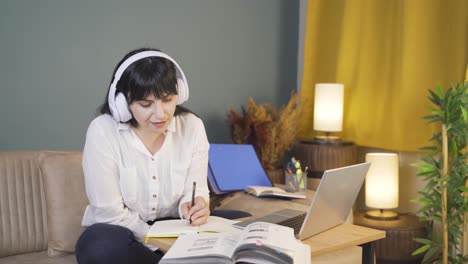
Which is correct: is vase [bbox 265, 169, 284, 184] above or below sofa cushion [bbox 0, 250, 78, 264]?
above

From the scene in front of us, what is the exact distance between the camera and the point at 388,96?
142 inches

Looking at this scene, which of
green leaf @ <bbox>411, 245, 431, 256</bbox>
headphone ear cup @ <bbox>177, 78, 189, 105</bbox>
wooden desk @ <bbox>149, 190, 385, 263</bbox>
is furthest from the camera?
green leaf @ <bbox>411, 245, 431, 256</bbox>

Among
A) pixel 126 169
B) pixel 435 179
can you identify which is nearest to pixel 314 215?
pixel 126 169

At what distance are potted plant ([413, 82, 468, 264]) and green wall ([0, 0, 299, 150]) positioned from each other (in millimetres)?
1241

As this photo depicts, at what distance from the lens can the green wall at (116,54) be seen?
2.88 metres

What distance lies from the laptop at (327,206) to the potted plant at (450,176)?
1207 millimetres

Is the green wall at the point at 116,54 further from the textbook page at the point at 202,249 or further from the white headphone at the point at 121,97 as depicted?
the textbook page at the point at 202,249

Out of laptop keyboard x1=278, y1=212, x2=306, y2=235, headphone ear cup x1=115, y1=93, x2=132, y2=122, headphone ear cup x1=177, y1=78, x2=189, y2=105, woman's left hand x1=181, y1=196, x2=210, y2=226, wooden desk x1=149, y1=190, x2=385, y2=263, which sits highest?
headphone ear cup x1=177, y1=78, x2=189, y2=105

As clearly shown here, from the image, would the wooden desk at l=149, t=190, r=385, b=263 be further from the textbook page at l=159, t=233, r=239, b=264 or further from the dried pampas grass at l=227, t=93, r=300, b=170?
the dried pampas grass at l=227, t=93, r=300, b=170

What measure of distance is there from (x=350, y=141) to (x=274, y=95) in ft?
2.10

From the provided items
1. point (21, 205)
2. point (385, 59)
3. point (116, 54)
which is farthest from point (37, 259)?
point (385, 59)

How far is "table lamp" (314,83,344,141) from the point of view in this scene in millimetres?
3637

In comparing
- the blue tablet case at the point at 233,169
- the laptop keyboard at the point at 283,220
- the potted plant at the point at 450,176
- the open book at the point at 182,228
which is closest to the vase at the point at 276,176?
the blue tablet case at the point at 233,169

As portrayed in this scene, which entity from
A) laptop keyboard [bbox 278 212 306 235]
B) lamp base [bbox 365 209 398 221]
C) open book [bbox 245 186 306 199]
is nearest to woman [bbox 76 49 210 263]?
laptop keyboard [bbox 278 212 306 235]
